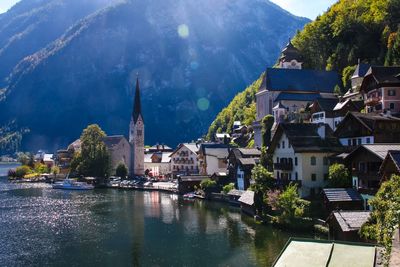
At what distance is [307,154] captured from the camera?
168 ft

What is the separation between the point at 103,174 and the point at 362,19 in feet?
255

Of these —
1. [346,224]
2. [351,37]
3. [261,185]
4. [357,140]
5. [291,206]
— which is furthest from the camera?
[351,37]

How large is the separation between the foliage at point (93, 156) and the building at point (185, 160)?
19.0m

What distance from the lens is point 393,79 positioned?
5775 centimetres

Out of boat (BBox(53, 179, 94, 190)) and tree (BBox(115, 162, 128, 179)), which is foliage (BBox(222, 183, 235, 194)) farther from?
tree (BBox(115, 162, 128, 179))

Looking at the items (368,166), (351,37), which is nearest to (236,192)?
(368,166)

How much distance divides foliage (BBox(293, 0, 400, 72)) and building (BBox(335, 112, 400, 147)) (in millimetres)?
44473

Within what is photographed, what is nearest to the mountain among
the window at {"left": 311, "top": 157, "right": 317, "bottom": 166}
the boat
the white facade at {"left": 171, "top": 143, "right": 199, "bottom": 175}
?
the white facade at {"left": 171, "top": 143, "right": 199, "bottom": 175}

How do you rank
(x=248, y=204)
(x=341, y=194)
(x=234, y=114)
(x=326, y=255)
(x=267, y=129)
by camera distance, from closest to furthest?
1. (x=326, y=255)
2. (x=341, y=194)
3. (x=248, y=204)
4. (x=267, y=129)
5. (x=234, y=114)

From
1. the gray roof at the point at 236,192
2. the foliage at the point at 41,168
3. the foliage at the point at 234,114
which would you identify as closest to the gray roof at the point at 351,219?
the gray roof at the point at 236,192

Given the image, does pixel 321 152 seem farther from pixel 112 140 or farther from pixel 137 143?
pixel 112 140

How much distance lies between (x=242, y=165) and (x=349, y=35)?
173ft

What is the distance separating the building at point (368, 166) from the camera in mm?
39781

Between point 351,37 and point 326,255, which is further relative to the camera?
point 351,37
